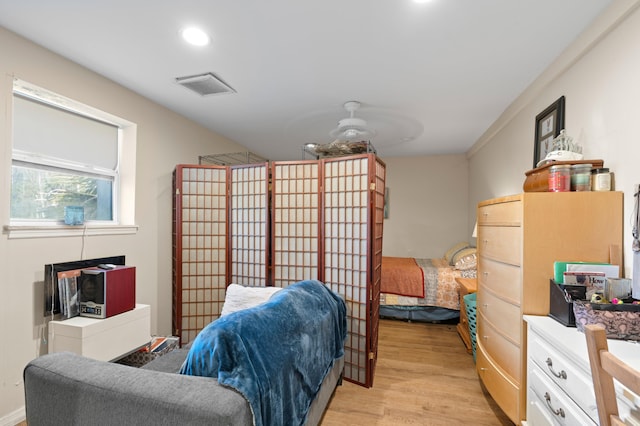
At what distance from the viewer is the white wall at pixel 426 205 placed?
547 cm

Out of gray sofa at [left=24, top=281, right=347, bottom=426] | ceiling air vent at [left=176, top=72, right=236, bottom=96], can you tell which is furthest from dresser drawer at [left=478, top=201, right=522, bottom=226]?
ceiling air vent at [left=176, top=72, right=236, bottom=96]

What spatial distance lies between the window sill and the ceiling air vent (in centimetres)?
141

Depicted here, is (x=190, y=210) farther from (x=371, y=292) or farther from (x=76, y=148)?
(x=371, y=292)

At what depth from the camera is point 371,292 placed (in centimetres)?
248

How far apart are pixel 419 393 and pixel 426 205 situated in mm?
3869

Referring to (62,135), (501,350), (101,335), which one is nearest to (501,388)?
(501,350)

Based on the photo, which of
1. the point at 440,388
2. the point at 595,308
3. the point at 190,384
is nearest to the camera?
the point at 190,384

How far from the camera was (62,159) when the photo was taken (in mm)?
2348

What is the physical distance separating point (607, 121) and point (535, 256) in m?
0.89

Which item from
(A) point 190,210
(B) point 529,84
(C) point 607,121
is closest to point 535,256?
(C) point 607,121

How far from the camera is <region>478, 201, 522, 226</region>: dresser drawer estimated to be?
171 cm

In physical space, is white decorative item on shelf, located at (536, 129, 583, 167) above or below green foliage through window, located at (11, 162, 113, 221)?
above

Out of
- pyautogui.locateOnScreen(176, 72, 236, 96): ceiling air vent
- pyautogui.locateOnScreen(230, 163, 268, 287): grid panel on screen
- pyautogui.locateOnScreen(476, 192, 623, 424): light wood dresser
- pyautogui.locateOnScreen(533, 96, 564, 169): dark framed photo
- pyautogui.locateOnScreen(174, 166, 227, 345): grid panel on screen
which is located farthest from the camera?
pyautogui.locateOnScreen(174, 166, 227, 345): grid panel on screen

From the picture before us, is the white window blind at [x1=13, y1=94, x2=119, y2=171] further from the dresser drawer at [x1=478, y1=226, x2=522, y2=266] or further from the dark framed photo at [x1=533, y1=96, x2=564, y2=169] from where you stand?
the dark framed photo at [x1=533, y1=96, x2=564, y2=169]
